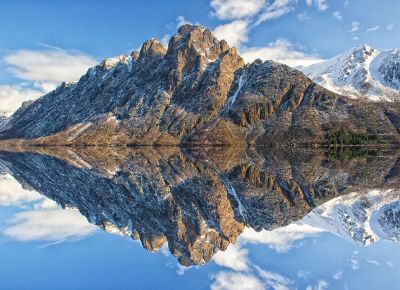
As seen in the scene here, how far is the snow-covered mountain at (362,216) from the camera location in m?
47.1

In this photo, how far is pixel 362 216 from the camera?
192ft

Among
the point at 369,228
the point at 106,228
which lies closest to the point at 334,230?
the point at 369,228

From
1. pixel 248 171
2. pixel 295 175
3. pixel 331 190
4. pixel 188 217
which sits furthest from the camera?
pixel 248 171

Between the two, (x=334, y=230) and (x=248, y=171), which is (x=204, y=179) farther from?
(x=334, y=230)

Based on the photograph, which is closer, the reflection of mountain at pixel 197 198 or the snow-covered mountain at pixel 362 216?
the snow-covered mountain at pixel 362 216

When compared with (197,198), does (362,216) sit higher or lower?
lower

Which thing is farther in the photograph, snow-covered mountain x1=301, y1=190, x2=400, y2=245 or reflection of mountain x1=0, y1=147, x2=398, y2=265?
reflection of mountain x1=0, y1=147, x2=398, y2=265

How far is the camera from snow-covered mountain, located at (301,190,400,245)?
47125 millimetres

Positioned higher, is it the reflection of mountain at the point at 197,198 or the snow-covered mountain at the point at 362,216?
the reflection of mountain at the point at 197,198

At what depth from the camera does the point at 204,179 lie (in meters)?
78.6

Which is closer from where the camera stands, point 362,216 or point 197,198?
point 362,216

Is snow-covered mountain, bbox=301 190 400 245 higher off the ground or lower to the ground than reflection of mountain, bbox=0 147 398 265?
lower

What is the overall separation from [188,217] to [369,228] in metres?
19.9

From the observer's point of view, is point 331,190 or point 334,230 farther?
point 331,190
